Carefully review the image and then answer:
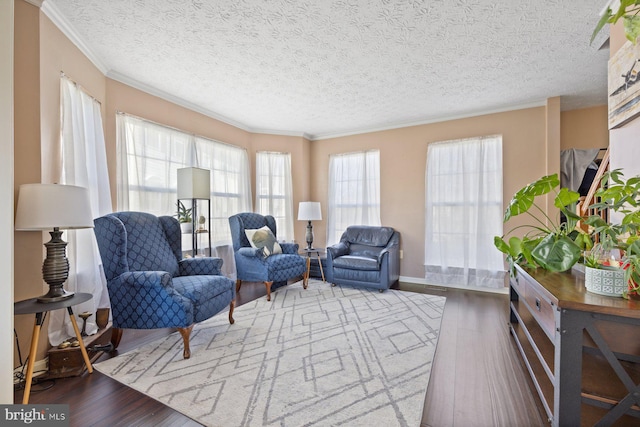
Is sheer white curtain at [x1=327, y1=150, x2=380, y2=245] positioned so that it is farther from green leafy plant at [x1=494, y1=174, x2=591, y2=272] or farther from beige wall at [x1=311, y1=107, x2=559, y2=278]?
green leafy plant at [x1=494, y1=174, x2=591, y2=272]

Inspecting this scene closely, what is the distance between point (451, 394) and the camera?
1.64 m

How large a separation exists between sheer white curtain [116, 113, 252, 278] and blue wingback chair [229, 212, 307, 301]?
473 mm

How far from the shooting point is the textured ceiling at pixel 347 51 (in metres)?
1.93

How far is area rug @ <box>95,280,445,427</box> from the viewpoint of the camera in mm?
1485

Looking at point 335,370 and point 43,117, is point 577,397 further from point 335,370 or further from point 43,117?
point 43,117

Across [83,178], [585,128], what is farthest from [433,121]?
[83,178]

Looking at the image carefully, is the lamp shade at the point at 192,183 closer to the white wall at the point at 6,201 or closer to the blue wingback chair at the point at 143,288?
the blue wingback chair at the point at 143,288

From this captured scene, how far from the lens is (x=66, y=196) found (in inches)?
67.1

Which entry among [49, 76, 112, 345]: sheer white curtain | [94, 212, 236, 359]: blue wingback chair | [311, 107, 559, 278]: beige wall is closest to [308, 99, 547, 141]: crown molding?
[311, 107, 559, 278]: beige wall

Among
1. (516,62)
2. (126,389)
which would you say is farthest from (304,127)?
(126,389)

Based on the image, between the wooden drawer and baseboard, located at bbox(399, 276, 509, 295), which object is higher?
the wooden drawer

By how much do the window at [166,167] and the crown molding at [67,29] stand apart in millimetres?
575

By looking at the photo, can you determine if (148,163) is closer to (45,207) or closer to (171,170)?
(171,170)

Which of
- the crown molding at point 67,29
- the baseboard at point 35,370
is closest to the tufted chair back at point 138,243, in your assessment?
the baseboard at point 35,370
